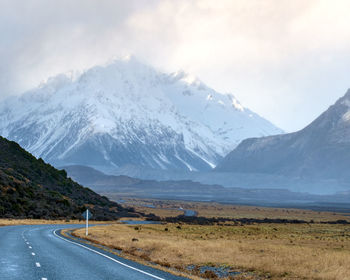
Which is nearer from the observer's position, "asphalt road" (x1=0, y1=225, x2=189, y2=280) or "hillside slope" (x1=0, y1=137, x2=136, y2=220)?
"asphalt road" (x1=0, y1=225, x2=189, y2=280)

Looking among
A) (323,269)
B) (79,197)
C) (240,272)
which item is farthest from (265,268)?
(79,197)

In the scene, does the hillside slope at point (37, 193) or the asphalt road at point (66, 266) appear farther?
the hillside slope at point (37, 193)

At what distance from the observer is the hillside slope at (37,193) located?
8956 cm

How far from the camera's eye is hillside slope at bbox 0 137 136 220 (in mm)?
89562

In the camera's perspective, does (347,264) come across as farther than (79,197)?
No

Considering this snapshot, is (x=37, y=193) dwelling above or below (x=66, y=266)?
above

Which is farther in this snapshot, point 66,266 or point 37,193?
point 37,193

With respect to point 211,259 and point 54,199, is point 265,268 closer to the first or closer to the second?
point 211,259

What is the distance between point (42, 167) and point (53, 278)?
115370 mm

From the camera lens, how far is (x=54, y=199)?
10469 centimetres

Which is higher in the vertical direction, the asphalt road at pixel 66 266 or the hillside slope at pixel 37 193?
the hillside slope at pixel 37 193

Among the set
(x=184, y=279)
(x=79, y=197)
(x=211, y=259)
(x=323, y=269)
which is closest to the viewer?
(x=184, y=279)

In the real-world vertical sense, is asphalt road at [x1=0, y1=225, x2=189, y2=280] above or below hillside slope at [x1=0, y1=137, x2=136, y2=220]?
below

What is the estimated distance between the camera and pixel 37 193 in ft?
335
